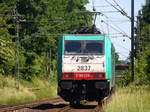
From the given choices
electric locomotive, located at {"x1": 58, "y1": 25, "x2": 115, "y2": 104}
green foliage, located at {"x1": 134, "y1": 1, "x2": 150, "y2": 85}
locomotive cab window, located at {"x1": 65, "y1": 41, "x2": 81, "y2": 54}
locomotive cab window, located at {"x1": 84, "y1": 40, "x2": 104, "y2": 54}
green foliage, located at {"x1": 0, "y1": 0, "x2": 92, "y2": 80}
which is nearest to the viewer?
green foliage, located at {"x1": 134, "y1": 1, "x2": 150, "y2": 85}

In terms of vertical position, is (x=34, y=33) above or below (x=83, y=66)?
above

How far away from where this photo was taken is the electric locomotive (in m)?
23.9

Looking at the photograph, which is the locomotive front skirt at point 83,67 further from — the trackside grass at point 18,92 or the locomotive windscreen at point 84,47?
the trackside grass at point 18,92

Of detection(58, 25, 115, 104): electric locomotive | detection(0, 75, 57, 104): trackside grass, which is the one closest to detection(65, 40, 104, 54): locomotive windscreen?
detection(58, 25, 115, 104): electric locomotive

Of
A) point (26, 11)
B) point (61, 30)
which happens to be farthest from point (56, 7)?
point (26, 11)

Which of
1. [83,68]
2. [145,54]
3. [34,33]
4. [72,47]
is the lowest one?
[83,68]

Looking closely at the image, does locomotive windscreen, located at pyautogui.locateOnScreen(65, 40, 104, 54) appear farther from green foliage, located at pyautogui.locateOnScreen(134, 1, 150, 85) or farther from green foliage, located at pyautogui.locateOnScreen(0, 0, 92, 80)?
green foliage, located at pyautogui.locateOnScreen(0, 0, 92, 80)

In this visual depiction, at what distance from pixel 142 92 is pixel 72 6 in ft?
208

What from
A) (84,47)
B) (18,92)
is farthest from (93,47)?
(18,92)

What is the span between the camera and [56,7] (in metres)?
69.7

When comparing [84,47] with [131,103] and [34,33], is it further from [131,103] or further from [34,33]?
[34,33]

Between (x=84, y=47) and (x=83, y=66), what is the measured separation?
103cm

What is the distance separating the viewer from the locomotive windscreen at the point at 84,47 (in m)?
24.3

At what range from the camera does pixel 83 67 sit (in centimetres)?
2402
